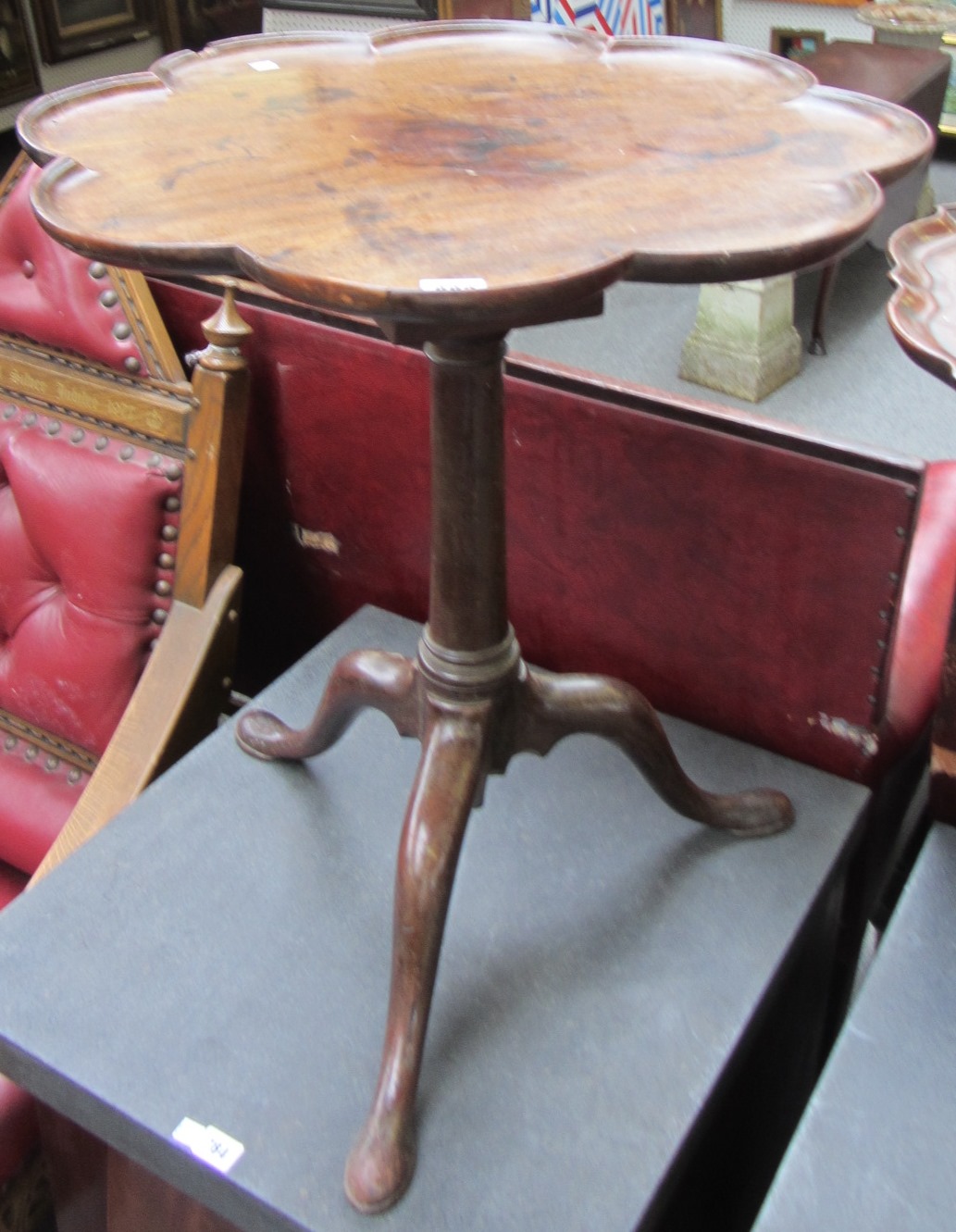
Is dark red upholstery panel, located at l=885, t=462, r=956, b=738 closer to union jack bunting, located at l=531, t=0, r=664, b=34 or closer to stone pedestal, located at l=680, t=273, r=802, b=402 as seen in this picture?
stone pedestal, located at l=680, t=273, r=802, b=402

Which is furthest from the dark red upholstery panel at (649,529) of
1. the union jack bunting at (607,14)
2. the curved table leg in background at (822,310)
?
the union jack bunting at (607,14)

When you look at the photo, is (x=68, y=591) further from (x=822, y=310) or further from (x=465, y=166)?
(x=822, y=310)

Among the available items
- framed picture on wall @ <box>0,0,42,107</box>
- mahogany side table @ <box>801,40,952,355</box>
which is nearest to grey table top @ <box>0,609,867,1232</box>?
mahogany side table @ <box>801,40,952,355</box>

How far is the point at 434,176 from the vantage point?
0.79 meters

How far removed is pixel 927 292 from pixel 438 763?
0.49 metres

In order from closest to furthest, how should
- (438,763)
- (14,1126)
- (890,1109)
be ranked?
(890,1109)
(438,763)
(14,1126)

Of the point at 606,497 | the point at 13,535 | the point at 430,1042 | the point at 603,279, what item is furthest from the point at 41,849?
the point at 603,279

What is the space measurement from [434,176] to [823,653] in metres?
0.56

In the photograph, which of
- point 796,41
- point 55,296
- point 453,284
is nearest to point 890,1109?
point 453,284

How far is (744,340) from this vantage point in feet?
9.46

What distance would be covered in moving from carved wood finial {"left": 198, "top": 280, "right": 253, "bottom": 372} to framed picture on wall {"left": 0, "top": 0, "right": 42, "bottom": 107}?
318 cm

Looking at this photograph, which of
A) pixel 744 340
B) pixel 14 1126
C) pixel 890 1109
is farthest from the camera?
pixel 744 340

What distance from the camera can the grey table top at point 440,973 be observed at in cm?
86

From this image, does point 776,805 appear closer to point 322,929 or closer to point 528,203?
point 322,929
